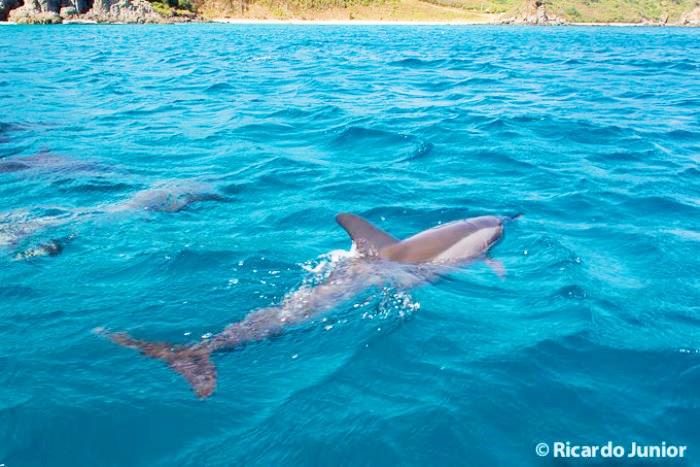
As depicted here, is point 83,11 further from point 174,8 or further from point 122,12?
point 174,8

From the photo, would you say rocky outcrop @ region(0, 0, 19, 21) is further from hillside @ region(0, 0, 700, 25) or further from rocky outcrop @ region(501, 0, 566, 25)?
rocky outcrop @ region(501, 0, 566, 25)

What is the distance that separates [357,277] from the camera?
7.43 metres

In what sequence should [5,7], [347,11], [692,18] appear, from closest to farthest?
[5,7]
[347,11]
[692,18]

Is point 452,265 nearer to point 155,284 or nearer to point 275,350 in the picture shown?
point 275,350

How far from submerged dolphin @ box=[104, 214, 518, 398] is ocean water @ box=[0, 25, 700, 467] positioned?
16 centimetres

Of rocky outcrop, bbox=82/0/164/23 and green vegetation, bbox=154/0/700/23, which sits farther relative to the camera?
green vegetation, bbox=154/0/700/23

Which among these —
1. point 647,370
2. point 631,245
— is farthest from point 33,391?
point 631,245

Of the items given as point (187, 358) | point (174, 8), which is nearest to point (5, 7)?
point (174, 8)

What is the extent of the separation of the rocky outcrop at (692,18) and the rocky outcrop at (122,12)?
12163 centimetres

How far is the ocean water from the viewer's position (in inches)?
194

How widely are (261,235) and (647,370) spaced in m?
5.52

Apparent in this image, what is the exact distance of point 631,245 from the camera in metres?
8.66

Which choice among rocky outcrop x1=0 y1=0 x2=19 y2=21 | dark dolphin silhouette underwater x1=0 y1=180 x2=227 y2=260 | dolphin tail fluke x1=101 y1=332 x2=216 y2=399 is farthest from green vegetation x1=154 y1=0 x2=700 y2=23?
dolphin tail fluke x1=101 y1=332 x2=216 y2=399

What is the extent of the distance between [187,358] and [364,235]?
3.15 metres
